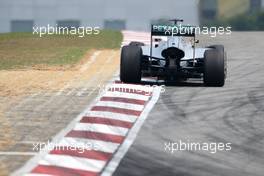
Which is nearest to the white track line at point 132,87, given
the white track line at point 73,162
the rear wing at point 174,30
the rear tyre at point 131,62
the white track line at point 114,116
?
the rear tyre at point 131,62

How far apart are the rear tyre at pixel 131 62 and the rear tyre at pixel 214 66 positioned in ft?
5.69

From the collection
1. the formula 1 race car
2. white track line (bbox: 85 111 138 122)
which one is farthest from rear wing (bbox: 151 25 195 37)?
white track line (bbox: 85 111 138 122)

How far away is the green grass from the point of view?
27.9 meters

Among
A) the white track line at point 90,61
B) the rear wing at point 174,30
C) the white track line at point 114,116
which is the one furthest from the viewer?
the white track line at point 90,61

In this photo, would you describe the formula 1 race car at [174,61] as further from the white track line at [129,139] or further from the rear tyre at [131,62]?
the white track line at [129,139]

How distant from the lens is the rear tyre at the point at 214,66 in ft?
66.5

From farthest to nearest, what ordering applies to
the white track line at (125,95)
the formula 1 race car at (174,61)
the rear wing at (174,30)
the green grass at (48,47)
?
the green grass at (48,47) < the rear wing at (174,30) < the formula 1 race car at (174,61) < the white track line at (125,95)

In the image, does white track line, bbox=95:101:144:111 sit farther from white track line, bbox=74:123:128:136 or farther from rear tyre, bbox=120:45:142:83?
rear tyre, bbox=120:45:142:83

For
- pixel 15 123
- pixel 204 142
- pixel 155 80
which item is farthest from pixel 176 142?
pixel 155 80

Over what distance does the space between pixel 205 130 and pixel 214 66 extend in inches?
185

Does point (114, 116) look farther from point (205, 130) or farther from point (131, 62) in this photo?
point (131, 62)

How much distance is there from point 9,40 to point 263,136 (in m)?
24.2

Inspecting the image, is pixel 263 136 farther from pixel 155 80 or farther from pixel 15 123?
pixel 155 80

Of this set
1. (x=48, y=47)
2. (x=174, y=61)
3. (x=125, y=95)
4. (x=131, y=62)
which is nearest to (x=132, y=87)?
(x=131, y=62)
